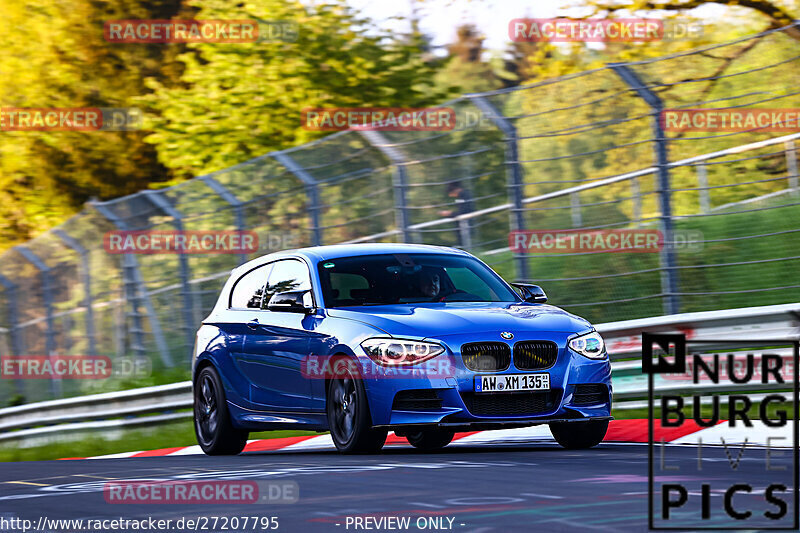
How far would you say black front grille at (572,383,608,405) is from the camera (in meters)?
9.88

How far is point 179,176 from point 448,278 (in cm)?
2122

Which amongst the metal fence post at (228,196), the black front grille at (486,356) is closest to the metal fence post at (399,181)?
the metal fence post at (228,196)

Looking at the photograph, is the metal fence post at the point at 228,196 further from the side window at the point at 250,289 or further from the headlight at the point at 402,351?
the headlight at the point at 402,351

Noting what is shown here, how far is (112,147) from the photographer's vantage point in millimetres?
35031

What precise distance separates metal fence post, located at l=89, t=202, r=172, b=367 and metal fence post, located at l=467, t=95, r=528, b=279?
6.51 metres

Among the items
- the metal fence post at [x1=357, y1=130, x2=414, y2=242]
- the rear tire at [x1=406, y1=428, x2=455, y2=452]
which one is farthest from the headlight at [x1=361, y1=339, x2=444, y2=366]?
the metal fence post at [x1=357, y1=130, x2=414, y2=242]

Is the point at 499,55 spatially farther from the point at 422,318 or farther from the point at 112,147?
the point at 422,318

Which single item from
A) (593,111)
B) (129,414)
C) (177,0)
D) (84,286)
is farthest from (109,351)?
(177,0)

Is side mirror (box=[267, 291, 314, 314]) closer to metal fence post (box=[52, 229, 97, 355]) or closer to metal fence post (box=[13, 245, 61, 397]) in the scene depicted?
metal fence post (box=[52, 229, 97, 355])

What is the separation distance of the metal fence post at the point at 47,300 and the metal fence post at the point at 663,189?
1005 cm

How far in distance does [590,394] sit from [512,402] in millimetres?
624

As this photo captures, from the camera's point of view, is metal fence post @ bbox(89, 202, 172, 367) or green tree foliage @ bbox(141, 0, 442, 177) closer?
metal fence post @ bbox(89, 202, 172, 367)

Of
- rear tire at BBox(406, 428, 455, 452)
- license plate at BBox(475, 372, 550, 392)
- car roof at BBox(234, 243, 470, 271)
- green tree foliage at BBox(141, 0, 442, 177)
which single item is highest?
green tree foliage at BBox(141, 0, 442, 177)

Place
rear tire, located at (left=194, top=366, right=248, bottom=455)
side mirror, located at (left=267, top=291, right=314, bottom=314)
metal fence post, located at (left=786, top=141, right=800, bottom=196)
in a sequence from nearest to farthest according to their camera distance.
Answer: side mirror, located at (left=267, top=291, right=314, bottom=314)
rear tire, located at (left=194, top=366, right=248, bottom=455)
metal fence post, located at (left=786, top=141, right=800, bottom=196)
